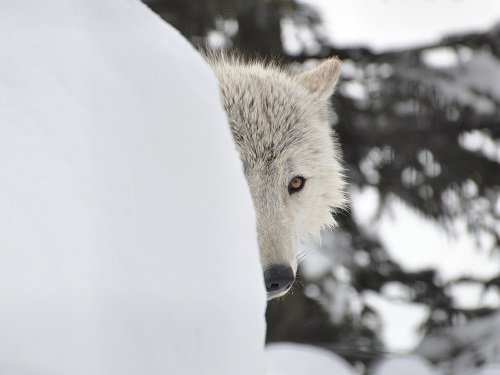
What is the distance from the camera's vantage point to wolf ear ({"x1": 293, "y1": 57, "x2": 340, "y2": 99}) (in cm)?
349

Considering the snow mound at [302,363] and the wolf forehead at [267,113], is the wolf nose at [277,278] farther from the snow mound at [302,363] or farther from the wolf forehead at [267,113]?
the snow mound at [302,363]

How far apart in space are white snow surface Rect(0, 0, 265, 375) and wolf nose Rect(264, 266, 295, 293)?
4.18ft

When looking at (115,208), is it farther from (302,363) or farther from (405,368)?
(405,368)

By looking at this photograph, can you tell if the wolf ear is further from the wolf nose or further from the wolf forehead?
the wolf nose

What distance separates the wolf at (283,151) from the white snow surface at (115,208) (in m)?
1.35

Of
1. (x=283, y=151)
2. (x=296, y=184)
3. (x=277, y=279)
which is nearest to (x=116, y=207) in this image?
(x=277, y=279)

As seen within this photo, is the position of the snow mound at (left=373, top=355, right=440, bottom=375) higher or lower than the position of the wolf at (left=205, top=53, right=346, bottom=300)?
lower

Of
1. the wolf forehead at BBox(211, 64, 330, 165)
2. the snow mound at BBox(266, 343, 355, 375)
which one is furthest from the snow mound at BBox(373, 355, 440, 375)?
the wolf forehead at BBox(211, 64, 330, 165)

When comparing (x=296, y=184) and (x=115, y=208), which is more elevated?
(x=115, y=208)

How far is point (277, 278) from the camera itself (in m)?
2.50

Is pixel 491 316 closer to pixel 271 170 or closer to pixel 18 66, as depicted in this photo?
pixel 271 170

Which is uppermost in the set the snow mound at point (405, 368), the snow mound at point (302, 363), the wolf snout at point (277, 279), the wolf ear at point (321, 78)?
the wolf ear at point (321, 78)

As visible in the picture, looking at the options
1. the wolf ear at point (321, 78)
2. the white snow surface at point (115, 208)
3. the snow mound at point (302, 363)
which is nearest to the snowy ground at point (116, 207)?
the white snow surface at point (115, 208)

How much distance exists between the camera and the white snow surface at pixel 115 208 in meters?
0.96
